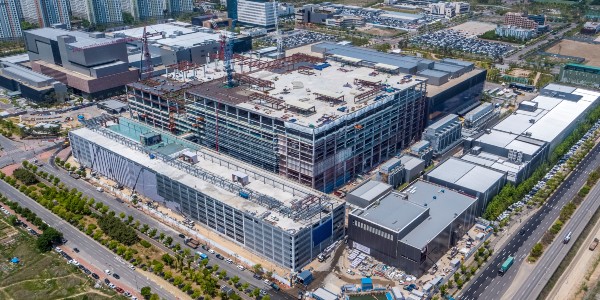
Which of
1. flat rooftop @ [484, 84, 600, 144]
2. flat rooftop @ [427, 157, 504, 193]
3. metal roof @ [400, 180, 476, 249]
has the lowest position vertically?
metal roof @ [400, 180, 476, 249]

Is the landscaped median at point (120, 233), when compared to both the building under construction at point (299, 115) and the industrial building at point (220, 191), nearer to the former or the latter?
the industrial building at point (220, 191)

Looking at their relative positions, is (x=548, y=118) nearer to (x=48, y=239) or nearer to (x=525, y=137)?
(x=525, y=137)

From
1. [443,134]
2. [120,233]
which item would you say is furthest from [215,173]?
[443,134]

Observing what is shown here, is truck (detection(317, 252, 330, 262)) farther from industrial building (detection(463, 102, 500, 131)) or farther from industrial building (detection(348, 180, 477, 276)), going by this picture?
industrial building (detection(463, 102, 500, 131))

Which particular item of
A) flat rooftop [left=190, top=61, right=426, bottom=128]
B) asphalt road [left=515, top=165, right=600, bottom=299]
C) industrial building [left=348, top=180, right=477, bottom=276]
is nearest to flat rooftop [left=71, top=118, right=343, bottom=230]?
industrial building [left=348, top=180, right=477, bottom=276]

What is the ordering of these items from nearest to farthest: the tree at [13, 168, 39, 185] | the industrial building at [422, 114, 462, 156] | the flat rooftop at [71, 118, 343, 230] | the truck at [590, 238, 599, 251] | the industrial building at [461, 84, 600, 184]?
the flat rooftop at [71, 118, 343, 230]
the truck at [590, 238, 599, 251]
the tree at [13, 168, 39, 185]
the industrial building at [461, 84, 600, 184]
the industrial building at [422, 114, 462, 156]

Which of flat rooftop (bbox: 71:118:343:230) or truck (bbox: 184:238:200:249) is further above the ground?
flat rooftop (bbox: 71:118:343:230)

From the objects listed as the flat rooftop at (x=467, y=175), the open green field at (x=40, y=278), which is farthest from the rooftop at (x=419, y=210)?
the open green field at (x=40, y=278)
